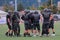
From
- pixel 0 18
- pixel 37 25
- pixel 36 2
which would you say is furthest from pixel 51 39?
pixel 36 2

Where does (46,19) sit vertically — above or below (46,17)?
below

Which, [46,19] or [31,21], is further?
[31,21]

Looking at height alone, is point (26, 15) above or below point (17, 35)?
above

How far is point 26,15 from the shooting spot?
2047cm

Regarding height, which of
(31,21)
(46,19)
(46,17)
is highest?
(46,17)

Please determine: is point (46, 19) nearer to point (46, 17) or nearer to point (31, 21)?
point (46, 17)

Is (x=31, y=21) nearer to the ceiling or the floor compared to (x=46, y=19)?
nearer to the floor

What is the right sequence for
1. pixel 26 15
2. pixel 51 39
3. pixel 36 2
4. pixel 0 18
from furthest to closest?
pixel 36 2, pixel 0 18, pixel 26 15, pixel 51 39

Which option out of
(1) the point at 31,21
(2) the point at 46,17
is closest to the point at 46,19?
(2) the point at 46,17

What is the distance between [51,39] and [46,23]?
316 centimetres

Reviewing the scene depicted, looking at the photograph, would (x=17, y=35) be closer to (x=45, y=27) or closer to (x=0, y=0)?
(x=45, y=27)

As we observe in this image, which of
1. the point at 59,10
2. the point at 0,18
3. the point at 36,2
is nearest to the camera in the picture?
the point at 0,18

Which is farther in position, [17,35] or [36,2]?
[36,2]

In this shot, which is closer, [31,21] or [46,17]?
[46,17]
